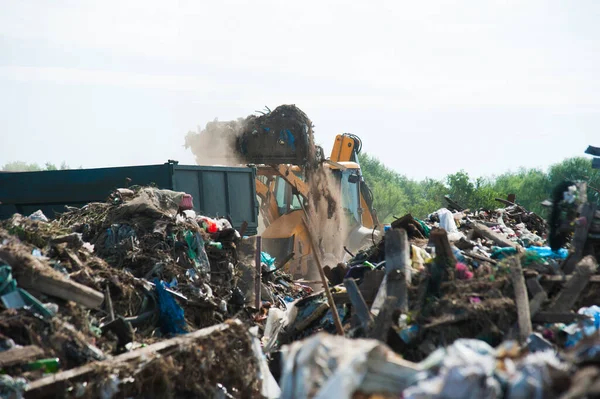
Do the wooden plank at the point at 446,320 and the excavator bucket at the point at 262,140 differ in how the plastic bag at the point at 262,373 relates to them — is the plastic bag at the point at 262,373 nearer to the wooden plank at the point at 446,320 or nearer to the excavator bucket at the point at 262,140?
the wooden plank at the point at 446,320

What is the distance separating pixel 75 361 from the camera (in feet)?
18.6

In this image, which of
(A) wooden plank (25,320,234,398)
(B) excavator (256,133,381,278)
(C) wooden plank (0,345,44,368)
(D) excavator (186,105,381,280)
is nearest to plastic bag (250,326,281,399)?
(A) wooden plank (25,320,234,398)

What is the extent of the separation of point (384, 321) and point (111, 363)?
215 cm

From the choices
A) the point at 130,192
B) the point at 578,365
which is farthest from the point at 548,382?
the point at 130,192

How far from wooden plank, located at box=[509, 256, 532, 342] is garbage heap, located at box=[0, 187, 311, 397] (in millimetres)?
2156

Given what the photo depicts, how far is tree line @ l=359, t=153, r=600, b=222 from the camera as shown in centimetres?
3859

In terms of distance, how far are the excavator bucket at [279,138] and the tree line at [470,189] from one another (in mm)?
9415

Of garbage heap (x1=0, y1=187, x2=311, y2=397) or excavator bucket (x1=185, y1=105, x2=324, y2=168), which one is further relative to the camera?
excavator bucket (x1=185, y1=105, x2=324, y2=168)

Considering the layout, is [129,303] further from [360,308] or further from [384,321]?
[384,321]

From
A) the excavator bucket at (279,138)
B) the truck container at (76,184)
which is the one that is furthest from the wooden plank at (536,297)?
the excavator bucket at (279,138)

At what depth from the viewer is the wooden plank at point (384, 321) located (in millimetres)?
6141

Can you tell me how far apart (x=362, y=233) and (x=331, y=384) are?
1308 cm

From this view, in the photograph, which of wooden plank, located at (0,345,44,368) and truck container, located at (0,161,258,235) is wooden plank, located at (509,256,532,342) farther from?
truck container, located at (0,161,258,235)

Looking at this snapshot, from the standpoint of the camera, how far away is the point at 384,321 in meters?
6.19
